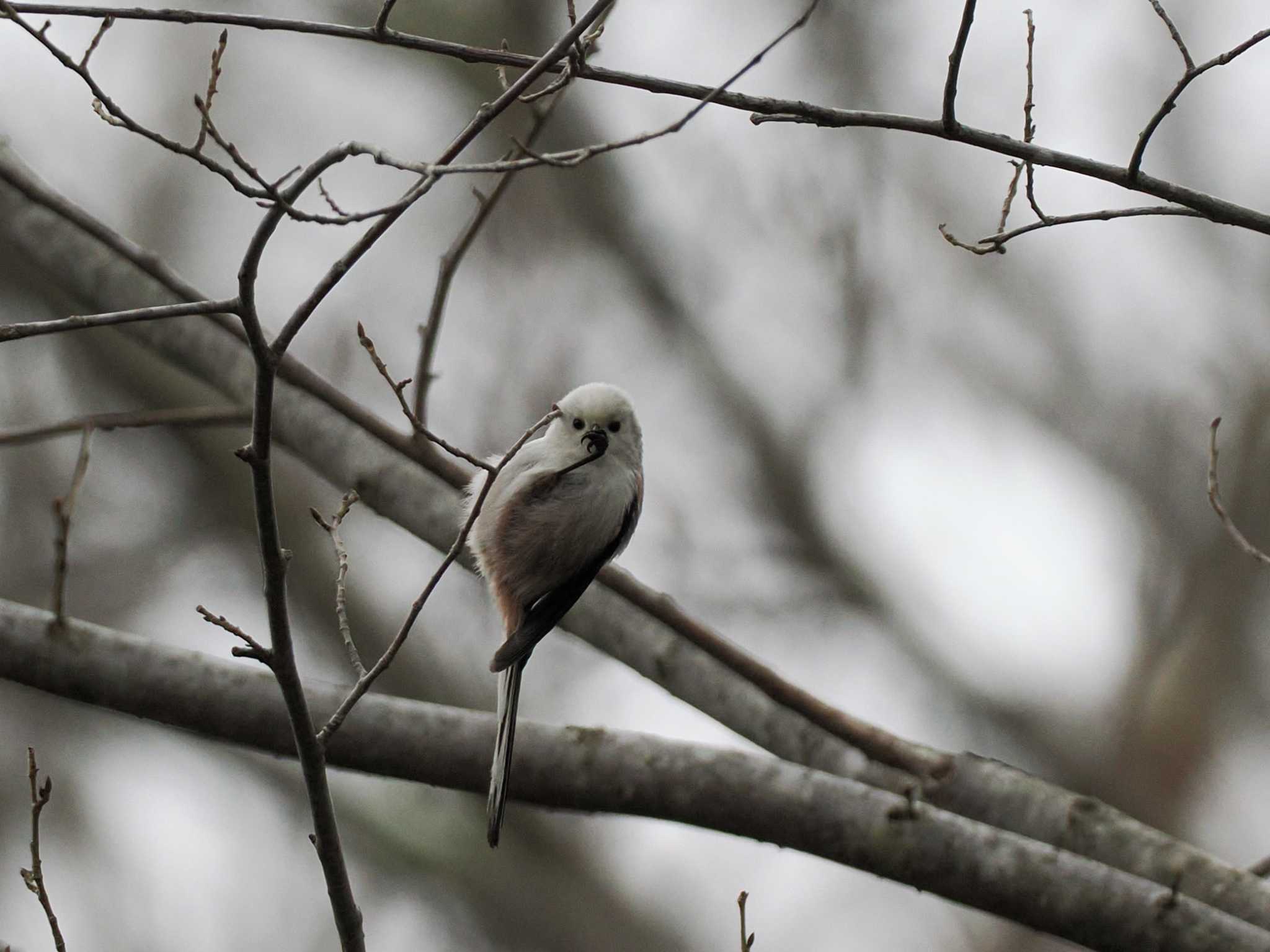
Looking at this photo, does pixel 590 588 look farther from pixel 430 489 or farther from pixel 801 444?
pixel 801 444

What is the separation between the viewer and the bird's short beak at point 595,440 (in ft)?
8.64

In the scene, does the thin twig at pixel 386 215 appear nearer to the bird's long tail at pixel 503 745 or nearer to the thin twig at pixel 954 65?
the thin twig at pixel 954 65

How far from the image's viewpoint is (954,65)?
6.07 ft

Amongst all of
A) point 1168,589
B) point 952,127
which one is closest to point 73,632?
point 952,127

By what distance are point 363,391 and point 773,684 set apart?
4.00 meters

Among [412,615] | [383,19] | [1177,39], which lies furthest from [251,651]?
[1177,39]

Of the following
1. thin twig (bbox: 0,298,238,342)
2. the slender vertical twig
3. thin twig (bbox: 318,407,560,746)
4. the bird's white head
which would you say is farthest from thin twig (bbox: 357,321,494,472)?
the bird's white head

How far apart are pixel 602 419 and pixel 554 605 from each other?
455 mm

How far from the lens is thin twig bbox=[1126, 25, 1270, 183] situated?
6.12 ft

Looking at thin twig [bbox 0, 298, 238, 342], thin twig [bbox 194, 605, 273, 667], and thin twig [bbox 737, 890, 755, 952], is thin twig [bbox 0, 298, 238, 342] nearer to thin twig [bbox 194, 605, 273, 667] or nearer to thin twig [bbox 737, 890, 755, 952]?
thin twig [bbox 194, 605, 273, 667]

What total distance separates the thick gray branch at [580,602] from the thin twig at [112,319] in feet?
4.44

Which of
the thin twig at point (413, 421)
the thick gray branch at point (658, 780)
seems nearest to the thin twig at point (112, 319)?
the thin twig at point (413, 421)

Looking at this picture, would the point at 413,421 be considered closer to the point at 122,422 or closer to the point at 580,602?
the point at 122,422

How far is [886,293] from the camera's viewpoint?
7.73 meters
